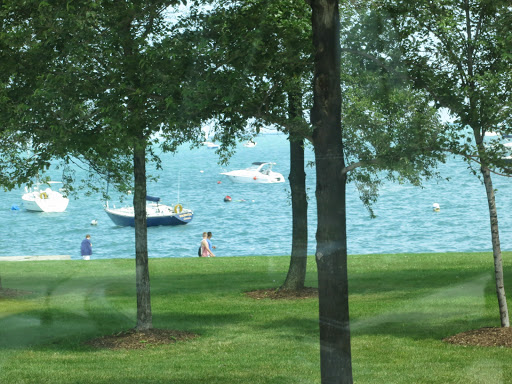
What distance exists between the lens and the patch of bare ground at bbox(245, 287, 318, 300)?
56.7 ft

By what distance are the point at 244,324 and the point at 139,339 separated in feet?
7.24

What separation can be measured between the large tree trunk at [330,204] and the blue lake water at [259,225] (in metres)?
22.1

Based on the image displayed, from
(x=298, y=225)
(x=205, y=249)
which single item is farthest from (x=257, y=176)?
(x=298, y=225)

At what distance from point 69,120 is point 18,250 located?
44.2 metres

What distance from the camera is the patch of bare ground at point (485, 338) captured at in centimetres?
1144

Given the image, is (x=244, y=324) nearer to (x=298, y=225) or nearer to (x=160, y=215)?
(x=298, y=225)

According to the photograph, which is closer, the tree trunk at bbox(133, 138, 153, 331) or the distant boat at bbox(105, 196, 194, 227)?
the tree trunk at bbox(133, 138, 153, 331)

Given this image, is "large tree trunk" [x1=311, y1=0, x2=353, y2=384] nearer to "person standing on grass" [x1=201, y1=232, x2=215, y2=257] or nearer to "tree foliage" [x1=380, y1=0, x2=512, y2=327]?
"tree foliage" [x1=380, y1=0, x2=512, y2=327]

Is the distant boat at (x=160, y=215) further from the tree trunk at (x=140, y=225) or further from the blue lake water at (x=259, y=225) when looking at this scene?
the tree trunk at (x=140, y=225)

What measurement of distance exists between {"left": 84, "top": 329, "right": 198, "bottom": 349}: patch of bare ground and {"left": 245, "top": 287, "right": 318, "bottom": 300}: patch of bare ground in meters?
4.03

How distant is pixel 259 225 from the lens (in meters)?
60.9

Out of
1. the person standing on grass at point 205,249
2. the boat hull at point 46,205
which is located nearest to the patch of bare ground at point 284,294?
the person standing on grass at point 205,249

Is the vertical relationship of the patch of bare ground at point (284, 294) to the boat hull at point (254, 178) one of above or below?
below

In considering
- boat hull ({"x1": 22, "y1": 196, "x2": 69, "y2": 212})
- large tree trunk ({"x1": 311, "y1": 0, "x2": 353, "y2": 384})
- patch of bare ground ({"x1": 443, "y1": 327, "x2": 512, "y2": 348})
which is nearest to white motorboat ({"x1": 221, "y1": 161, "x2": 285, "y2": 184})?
boat hull ({"x1": 22, "y1": 196, "x2": 69, "y2": 212})
